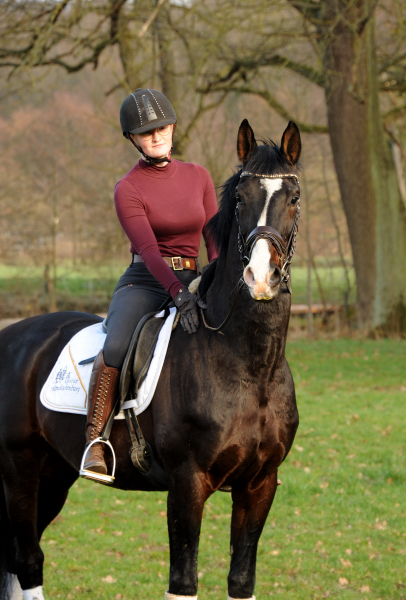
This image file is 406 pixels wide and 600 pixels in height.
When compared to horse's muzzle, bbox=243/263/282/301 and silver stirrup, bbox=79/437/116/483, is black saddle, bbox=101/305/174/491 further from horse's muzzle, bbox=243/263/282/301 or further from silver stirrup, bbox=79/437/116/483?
horse's muzzle, bbox=243/263/282/301

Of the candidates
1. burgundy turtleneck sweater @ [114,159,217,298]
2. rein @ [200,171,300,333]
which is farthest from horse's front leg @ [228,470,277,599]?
burgundy turtleneck sweater @ [114,159,217,298]

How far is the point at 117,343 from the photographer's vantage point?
3430 millimetres

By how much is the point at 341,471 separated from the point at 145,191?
4747mm

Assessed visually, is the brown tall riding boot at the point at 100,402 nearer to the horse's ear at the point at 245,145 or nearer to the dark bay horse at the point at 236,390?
the dark bay horse at the point at 236,390

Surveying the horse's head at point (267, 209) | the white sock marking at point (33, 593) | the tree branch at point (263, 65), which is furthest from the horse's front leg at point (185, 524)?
the tree branch at point (263, 65)

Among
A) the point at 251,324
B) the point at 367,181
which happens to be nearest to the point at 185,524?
the point at 251,324

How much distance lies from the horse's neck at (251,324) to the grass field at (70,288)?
15437 mm

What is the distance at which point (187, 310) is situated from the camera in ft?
10.8

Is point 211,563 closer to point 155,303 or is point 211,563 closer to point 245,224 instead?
point 155,303

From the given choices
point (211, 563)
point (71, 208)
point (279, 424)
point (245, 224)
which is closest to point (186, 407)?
point (279, 424)

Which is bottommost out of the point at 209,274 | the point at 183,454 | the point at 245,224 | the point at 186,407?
the point at 183,454

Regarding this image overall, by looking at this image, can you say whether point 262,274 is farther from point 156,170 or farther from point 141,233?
point 156,170

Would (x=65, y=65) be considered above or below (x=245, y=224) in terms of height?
above

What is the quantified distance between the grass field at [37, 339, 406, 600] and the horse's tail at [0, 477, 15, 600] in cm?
58
